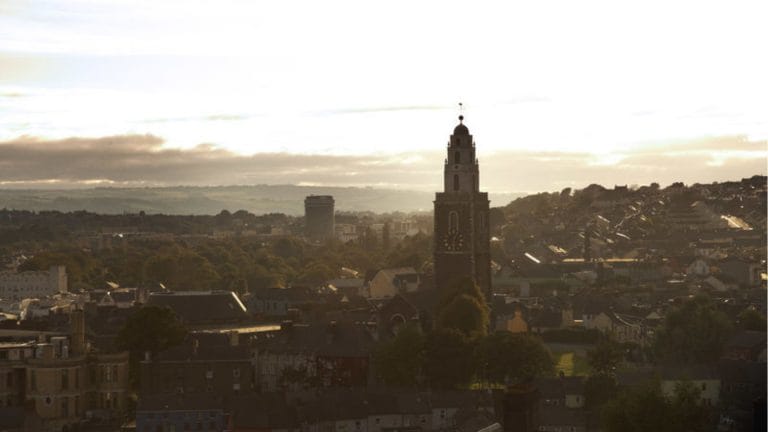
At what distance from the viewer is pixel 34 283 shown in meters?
98.5

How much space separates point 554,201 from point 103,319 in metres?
113

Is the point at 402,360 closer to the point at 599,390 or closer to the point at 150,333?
the point at 599,390

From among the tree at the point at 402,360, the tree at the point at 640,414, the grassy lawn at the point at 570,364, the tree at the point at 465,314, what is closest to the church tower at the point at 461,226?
the tree at the point at 465,314

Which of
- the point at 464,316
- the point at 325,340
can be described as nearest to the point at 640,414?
the point at 325,340

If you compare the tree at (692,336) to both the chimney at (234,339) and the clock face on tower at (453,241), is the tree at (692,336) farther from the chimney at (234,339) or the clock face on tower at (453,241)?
the chimney at (234,339)

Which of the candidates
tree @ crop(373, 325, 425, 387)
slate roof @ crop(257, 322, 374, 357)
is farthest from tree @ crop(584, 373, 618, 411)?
slate roof @ crop(257, 322, 374, 357)

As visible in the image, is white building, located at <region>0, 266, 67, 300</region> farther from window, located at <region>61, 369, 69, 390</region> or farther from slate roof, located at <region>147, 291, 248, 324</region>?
window, located at <region>61, 369, 69, 390</region>

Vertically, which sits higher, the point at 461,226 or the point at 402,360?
the point at 461,226

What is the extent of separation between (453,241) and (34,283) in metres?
45.1

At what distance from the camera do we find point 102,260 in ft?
411

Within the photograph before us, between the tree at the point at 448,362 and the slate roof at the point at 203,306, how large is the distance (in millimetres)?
17511

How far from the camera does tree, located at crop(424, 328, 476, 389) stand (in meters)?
45.8

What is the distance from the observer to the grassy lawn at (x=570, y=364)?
2007 inches

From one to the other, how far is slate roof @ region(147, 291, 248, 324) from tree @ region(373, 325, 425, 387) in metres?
16.6
